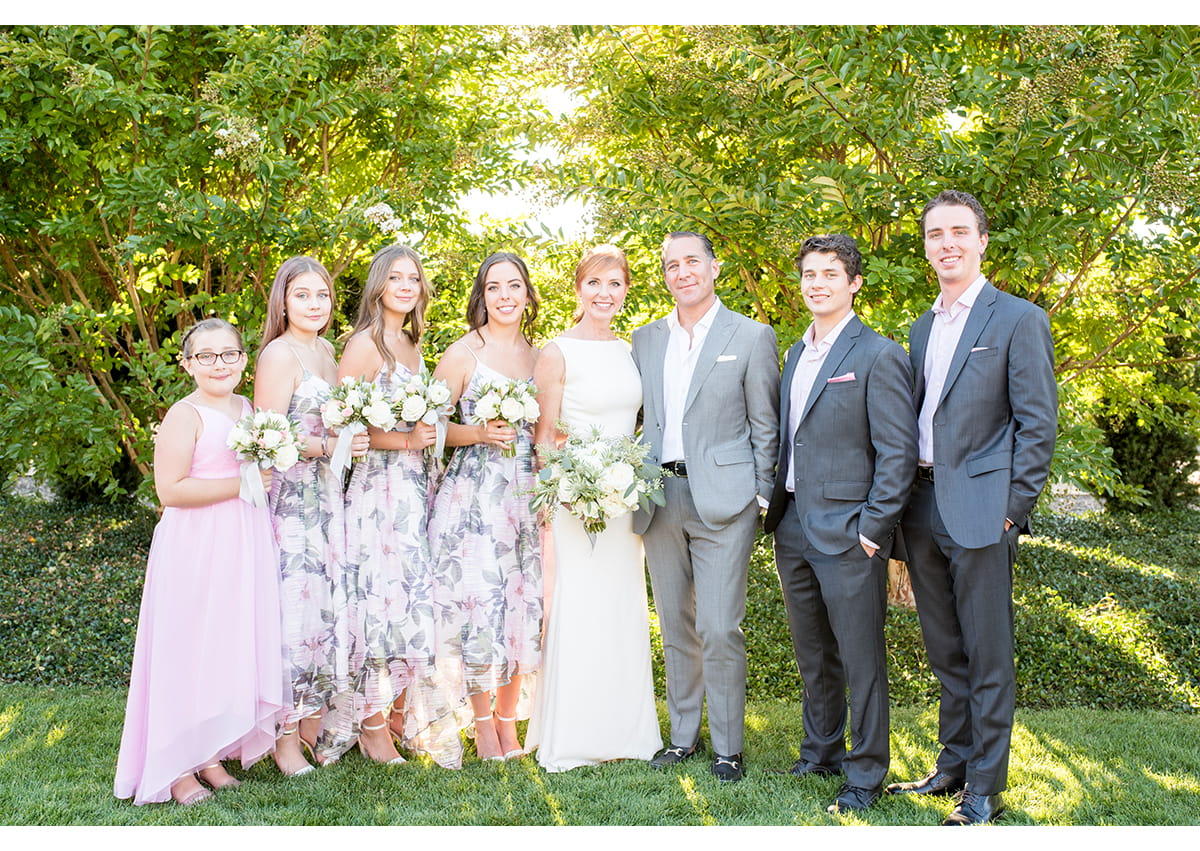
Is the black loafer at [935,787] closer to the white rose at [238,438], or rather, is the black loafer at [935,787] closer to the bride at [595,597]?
the bride at [595,597]

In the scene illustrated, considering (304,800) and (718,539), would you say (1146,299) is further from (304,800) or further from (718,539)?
(304,800)

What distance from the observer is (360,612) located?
4.18 m

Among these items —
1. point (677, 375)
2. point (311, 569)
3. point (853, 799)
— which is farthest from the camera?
point (677, 375)

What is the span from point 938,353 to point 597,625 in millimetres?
1922

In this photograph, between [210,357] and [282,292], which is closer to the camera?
[210,357]

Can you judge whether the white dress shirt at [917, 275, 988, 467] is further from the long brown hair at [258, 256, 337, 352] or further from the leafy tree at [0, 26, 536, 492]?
the leafy tree at [0, 26, 536, 492]

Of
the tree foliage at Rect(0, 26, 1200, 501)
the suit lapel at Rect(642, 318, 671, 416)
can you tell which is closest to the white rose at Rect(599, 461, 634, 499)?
the suit lapel at Rect(642, 318, 671, 416)

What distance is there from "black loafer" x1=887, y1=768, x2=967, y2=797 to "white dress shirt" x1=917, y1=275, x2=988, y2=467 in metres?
1.33

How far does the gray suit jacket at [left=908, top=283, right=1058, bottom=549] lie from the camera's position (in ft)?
11.2

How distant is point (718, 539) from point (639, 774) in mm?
1094

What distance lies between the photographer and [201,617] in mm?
3875

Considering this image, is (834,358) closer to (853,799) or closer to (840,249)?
(840,249)

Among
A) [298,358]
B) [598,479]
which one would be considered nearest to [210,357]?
[298,358]

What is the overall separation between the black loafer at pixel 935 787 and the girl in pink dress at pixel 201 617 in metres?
2.64
